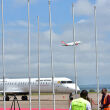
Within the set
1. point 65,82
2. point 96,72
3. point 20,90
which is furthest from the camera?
point 20,90

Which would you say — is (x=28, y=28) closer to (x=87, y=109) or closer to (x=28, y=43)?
(x=28, y=43)

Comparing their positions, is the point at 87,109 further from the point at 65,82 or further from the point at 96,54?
the point at 65,82

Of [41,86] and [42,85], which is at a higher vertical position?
[42,85]

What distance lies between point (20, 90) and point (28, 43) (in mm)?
27313

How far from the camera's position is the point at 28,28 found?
23.9 m

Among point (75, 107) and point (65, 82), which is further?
point (65, 82)

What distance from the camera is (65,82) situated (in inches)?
1838

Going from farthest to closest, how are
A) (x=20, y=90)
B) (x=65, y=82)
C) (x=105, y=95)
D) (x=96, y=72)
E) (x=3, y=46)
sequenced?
(x=20, y=90)
(x=65, y=82)
(x=3, y=46)
(x=96, y=72)
(x=105, y=95)

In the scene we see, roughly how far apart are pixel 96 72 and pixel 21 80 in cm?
3013

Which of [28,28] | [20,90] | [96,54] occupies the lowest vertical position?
[20,90]

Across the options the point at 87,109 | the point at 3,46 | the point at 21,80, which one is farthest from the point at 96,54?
the point at 21,80

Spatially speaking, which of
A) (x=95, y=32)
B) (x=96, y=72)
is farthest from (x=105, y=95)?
(x=95, y=32)

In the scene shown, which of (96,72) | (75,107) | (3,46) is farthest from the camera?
(3,46)

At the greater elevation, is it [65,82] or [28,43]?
[28,43]
